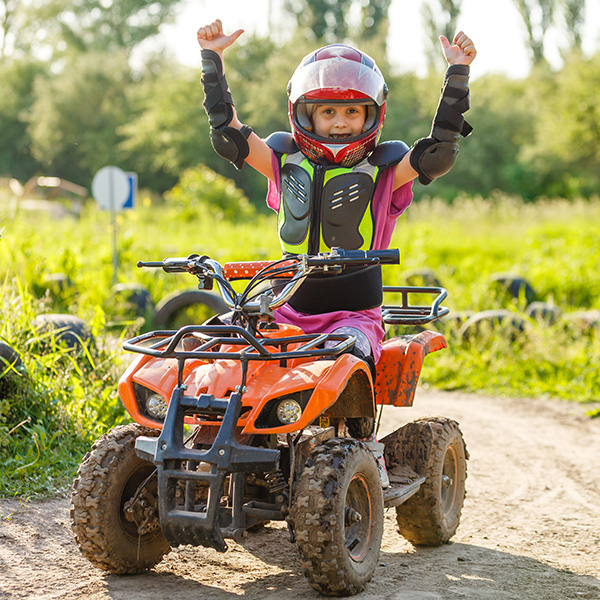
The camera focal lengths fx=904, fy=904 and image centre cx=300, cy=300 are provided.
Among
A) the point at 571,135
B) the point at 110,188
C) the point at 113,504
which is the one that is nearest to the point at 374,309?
the point at 113,504

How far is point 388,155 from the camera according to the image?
4.43 meters

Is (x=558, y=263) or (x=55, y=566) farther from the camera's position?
(x=558, y=263)

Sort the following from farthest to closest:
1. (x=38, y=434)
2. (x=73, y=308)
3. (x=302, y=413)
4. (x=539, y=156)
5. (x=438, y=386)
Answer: (x=539, y=156) → (x=438, y=386) → (x=73, y=308) → (x=38, y=434) → (x=302, y=413)

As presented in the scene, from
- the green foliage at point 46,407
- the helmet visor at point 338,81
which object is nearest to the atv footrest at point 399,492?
the helmet visor at point 338,81

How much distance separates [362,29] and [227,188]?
938 inches

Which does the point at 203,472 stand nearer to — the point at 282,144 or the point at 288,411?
the point at 288,411

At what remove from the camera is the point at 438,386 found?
938cm

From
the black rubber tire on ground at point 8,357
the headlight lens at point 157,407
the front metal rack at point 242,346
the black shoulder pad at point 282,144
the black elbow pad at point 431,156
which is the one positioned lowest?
the black rubber tire on ground at point 8,357

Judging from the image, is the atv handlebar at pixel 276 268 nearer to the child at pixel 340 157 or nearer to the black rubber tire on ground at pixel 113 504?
the child at pixel 340 157

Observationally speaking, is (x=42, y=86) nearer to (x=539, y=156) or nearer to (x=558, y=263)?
(x=539, y=156)

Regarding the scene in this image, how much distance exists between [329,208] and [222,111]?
0.71 m

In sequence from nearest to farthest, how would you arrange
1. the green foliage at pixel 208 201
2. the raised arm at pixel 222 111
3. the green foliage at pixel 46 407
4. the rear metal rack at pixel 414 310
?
the raised arm at pixel 222 111 → the rear metal rack at pixel 414 310 → the green foliage at pixel 46 407 → the green foliage at pixel 208 201

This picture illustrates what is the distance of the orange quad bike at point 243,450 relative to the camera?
339cm

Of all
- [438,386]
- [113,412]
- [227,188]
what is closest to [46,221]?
[227,188]
